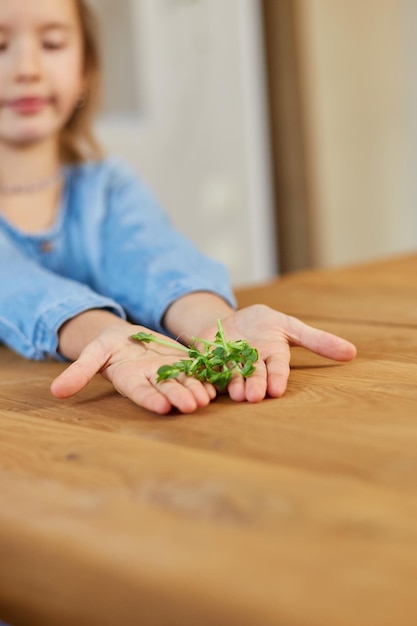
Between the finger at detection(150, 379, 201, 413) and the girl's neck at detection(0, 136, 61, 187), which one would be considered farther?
the girl's neck at detection(0, 136, 61, 187)

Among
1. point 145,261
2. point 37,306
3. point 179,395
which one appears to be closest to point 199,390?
point 179,395

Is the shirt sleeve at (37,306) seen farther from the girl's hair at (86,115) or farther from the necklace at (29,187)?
the girl's hair at (86,115)

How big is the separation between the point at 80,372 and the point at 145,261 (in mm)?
531

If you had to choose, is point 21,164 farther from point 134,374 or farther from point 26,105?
point 134,374

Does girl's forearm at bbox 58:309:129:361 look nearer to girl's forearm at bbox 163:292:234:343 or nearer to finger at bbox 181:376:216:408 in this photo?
girl's forearm at bbox 163:292:234:343

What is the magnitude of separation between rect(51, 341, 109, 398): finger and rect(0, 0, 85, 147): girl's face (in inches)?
26.1

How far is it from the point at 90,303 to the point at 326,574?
70cm

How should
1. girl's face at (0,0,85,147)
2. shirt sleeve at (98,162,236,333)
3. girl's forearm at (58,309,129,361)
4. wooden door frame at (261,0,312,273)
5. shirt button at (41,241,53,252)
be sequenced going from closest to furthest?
girl's forearm at (58,309,129,361) → shirt sleeve at (98,162,236,333) → girl's face at (0,0,85,147) → shirt button at (41,241,53,252) → wooden door frame at (261,0,312,273)

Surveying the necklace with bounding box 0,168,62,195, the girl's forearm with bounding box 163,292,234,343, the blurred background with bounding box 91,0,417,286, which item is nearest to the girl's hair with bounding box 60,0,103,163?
the necklace with bounding box 0,168,62,195

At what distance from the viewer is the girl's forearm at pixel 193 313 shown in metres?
1.01

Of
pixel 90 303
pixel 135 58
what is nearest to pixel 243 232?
pixel 135 58

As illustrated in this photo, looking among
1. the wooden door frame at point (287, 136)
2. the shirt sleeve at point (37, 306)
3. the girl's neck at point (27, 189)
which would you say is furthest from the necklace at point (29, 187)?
the wooden door frame at point (287, 136)

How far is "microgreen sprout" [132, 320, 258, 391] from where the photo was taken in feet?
2.36

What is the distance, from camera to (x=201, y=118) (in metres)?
3.08
